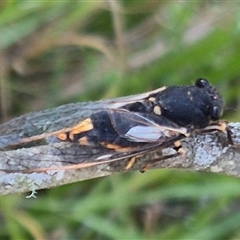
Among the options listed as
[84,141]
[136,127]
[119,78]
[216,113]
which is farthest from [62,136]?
[119,78]

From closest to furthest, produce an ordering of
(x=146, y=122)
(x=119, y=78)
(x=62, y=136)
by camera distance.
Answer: (x=62, y=136)
(x=146, y=122)
(x=119, y=78)

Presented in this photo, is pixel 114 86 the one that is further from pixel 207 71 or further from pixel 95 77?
pixel 207 71

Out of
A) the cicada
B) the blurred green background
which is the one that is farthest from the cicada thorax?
the blurred green background

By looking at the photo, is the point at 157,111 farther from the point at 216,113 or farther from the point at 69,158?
the point at 69,158

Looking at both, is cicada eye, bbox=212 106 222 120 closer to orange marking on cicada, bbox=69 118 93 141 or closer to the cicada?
the cicada

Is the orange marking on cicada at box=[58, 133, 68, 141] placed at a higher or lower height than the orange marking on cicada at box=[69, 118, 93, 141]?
higher

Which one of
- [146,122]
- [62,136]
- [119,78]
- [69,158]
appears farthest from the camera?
[119,78]
